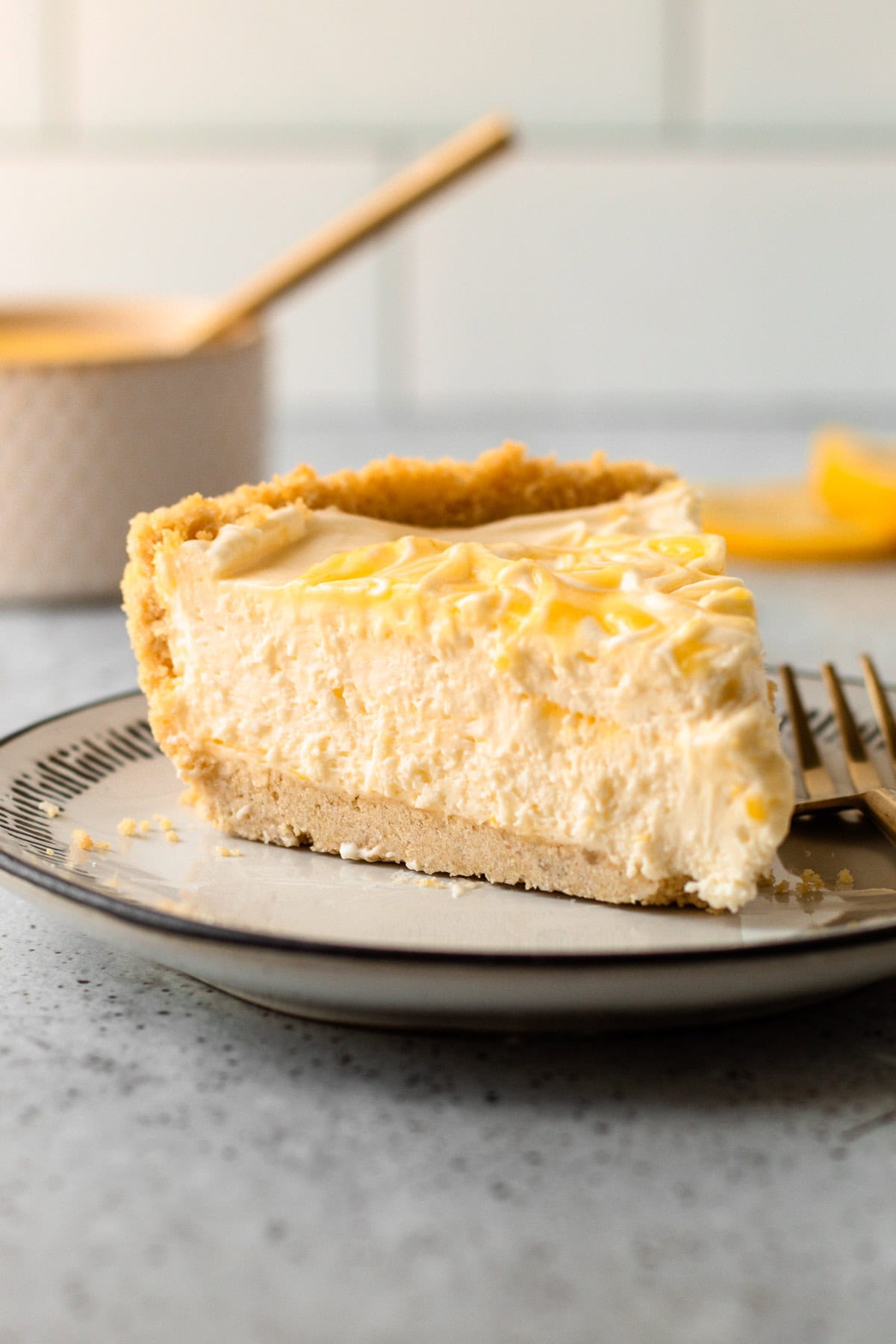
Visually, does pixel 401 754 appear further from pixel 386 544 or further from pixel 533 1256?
pixel 533 1256

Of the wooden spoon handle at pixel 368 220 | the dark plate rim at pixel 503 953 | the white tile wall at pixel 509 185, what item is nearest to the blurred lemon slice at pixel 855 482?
the wooden spoon handle at pixel 368 220

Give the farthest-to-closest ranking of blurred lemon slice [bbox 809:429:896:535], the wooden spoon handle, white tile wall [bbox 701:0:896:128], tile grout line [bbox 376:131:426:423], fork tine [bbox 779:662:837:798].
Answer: tile grout line [bbox 376:131:426:423] → white tile wall [bbox 701:0:896:128] → blurred lemon slice [bbox 809:429:896:535] → the wooden spoon handle → fork tine [bbox 779:662:837:798]

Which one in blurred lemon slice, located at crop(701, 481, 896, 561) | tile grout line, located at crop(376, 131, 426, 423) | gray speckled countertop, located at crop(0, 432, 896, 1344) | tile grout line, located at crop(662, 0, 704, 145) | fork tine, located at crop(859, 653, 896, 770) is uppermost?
tile grout line, located at crop(662, 0, 704, 145)

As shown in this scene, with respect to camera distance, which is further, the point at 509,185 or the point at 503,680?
the point at 509,185

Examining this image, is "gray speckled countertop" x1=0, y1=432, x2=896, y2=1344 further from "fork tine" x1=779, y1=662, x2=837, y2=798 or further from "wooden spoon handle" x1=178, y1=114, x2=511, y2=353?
"wooden spoon handle" x1=178, y1=114, x2=511, y2=353

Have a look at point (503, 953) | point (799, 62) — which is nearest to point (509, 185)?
point (799, 62)

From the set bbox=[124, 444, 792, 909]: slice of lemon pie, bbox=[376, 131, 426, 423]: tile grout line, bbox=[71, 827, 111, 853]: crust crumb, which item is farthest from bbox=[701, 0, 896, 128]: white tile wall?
bbox=[71, 827, 111, 853]: crust crumb

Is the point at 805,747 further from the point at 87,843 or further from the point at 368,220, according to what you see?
the point at 368,220
